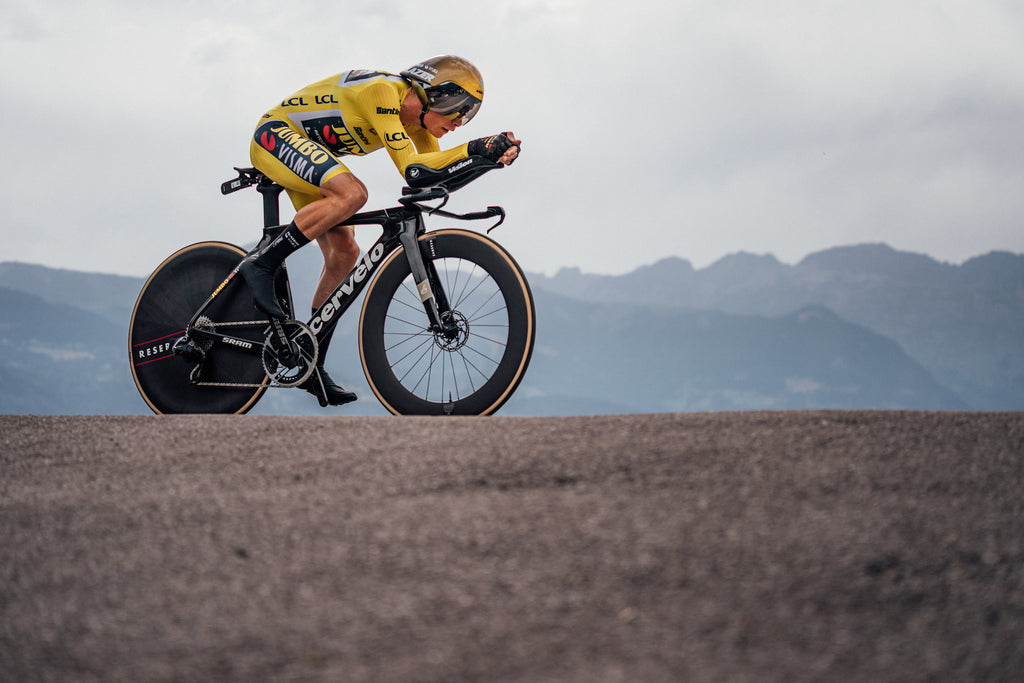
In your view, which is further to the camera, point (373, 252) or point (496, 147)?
point (373, 252)

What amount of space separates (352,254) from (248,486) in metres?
2.96

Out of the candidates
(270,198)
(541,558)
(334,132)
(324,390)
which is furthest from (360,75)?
(541,558)

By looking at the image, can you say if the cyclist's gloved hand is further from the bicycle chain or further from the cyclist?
the bicycle chain

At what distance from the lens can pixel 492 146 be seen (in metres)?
4.68

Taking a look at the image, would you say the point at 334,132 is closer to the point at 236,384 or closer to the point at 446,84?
the point at 446,84

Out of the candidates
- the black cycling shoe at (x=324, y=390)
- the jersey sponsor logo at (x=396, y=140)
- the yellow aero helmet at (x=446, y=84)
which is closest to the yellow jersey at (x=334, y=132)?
the jersey sponsor logo at (x=396, y=140)

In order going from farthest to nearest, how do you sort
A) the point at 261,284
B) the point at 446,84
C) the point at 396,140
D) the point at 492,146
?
the point at 261,284 → the point at 446,84 → the point at 396,140 → the point at 492,146

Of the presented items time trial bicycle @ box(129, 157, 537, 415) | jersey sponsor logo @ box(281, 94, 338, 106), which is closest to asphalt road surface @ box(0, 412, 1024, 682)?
time trial bicycle @ box(129, 157, 537, 415)

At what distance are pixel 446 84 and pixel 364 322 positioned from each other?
1.72m

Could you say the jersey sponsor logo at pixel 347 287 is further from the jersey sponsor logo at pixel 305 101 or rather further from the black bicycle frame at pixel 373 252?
the jersey sponsor logo at pixel 305 101

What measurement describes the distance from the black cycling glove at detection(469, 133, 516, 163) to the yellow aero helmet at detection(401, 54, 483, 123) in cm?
65

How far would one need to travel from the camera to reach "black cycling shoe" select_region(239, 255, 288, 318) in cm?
521

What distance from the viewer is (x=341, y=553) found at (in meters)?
2.23

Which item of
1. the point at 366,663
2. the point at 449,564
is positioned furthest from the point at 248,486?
the point at 366,663
